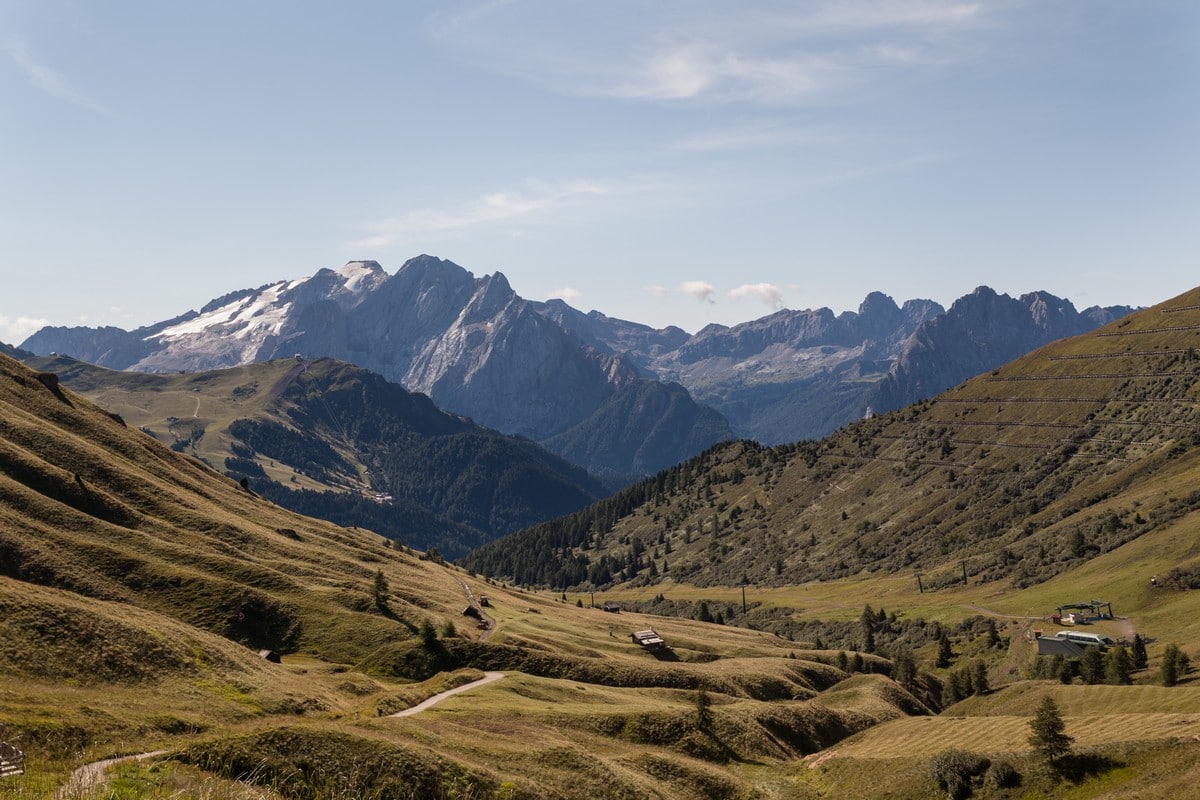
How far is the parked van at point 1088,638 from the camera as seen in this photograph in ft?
512

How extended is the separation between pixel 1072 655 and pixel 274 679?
14292cm

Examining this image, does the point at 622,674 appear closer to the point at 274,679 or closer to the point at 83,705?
the point at 274,679

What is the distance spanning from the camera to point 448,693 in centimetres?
9375

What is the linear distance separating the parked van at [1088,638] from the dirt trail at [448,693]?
116069 mm

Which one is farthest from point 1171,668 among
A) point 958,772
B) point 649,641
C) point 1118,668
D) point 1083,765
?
point 649,641

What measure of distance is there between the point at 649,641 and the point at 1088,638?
83542 mm

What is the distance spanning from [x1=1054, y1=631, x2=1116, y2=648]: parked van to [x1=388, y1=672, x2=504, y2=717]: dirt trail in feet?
381

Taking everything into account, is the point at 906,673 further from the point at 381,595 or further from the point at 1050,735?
the point at 1050,735

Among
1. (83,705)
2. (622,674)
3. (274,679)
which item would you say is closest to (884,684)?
(622,674)

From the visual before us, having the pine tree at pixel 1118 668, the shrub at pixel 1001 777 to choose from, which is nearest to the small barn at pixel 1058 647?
the pine tree at pixel 1118 668

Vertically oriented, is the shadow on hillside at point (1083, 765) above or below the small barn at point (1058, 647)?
above

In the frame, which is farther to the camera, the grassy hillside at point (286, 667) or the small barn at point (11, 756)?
the grassy hillside at point (286, 667)

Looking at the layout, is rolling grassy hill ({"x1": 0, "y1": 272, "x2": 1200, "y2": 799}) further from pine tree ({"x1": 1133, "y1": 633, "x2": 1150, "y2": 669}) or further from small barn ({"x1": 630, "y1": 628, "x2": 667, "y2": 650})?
pine tree ({"x1": 1133, "y1": 633, "x2": 1150, "y2": 669})

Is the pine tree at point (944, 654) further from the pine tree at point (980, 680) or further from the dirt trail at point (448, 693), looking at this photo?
the dirt trail at point (448, 693)
